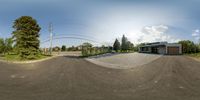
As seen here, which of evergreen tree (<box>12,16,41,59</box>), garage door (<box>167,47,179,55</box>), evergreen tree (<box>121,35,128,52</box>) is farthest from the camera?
evergreen tree (<box>121,35,128,52</box>)

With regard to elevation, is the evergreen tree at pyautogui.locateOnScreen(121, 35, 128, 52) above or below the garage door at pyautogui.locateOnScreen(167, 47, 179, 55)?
above

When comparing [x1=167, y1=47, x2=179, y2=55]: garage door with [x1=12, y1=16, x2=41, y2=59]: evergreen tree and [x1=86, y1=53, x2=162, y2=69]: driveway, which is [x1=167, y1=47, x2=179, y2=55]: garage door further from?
[x1=12, y1=16, x2=41, y2=59]: evergreen tree

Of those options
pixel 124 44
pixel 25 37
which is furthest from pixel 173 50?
pixel 25 37

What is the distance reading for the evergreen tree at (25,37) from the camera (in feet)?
107

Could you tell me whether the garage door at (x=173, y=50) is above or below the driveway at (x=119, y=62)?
above

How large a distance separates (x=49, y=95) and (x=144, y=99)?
12.5ft

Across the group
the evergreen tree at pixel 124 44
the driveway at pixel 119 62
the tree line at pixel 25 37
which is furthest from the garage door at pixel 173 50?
the tree line at pixel 25 37

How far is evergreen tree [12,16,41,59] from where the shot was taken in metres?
32.6

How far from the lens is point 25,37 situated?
1289 inches

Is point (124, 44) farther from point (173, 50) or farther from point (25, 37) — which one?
point (25, 37)

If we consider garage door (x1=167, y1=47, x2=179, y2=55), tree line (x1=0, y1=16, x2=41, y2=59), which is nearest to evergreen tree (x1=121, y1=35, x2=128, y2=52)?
garage door (x1=167, y1=47, x2=179, y2=55)

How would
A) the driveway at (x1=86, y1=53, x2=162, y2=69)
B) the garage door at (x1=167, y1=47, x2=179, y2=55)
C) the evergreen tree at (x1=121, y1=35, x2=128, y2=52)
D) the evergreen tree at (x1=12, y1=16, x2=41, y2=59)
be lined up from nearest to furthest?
the driveway at (x1=86, y1=53, x2=162, y2=69) < the evergreen tree at (x1=12, y1=16, x2=41, y2=59) < the garage door at (x1=167, y1=47, x2=179, y2=55) < the evergreen tree at (x1=121, y1=35, x2=128, y2=52)

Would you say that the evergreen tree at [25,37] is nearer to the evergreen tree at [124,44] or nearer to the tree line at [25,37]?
the tree line at [25,37]

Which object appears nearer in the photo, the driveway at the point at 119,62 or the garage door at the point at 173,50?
the driveway at the point at 119,62
